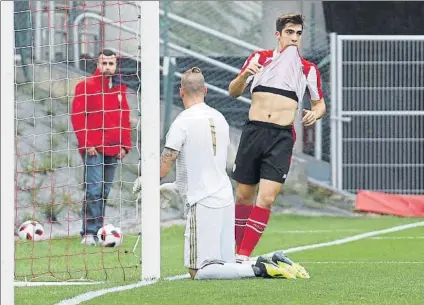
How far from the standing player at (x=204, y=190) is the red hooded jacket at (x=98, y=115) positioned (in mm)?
4748

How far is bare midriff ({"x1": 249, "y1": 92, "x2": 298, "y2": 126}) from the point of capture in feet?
35.2

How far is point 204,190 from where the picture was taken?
383 inches

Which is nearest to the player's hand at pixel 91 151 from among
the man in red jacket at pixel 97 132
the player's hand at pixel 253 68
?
the man in red jacket at pixel 97 132

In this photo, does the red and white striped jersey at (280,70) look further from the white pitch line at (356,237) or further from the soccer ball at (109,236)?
the soccer ball at (109,236)

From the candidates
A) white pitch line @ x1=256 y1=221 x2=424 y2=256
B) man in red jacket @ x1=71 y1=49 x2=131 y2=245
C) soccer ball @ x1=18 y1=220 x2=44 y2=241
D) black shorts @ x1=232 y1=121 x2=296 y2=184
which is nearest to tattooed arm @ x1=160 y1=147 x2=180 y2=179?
black shorts @ x1=232 y1=121 x2=296 y2=184

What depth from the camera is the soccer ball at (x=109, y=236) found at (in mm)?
13264

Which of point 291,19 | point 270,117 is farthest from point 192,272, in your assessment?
point 291,19

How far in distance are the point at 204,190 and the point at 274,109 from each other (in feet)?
4.24

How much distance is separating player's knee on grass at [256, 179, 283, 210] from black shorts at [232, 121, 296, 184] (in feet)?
0.14

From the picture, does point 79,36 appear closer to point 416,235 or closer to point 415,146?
point 415,146

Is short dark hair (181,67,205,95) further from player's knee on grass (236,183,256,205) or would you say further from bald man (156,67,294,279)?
player's knee on grass (236,183,256,205)

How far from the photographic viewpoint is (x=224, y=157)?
9883mm

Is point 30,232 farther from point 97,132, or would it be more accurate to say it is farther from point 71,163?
point 71,163

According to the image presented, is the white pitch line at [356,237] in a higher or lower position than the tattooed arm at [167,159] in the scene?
lower
